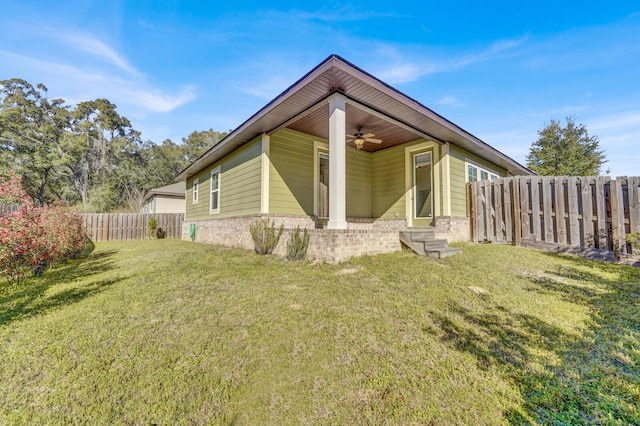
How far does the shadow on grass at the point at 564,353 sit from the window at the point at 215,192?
9378 millimetres

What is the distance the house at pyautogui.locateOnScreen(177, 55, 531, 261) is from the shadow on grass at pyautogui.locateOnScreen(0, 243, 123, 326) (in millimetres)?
3567

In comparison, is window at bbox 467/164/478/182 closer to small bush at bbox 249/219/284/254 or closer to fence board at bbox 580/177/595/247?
fence board at bbox 580/177/595/247

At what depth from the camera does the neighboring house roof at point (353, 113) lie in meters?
5.05

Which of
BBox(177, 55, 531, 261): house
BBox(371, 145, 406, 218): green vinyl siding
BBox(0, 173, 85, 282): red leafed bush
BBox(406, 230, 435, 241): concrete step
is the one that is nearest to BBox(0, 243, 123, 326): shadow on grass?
BBox(0, 173, 85, 282): red leafed bush

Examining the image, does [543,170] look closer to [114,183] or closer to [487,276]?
[487,276]

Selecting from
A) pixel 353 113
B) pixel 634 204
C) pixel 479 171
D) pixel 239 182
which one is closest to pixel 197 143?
pixel 239 182

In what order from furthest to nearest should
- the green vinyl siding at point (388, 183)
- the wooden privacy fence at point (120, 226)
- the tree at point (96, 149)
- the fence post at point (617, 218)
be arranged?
the tree at point (96, 149) → the wooden privacy fence at point (120, 226) → the green vinyl siding at point (388, 183) → the fence post at point (617, 218)

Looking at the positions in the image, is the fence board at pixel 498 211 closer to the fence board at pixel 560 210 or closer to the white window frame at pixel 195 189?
the fence board at pixel 560 210

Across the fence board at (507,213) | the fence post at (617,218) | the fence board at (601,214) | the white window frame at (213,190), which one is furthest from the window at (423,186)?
the white window frame at (213,190)

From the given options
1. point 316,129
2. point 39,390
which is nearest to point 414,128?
point 316,129

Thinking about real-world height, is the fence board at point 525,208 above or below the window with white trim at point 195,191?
below

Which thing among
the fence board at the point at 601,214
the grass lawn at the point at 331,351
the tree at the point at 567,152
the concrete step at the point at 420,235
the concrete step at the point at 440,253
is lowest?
the grass lawn at the point at 331,351

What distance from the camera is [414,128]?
24.1ft

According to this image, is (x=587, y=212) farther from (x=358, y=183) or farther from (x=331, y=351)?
(x=331, y=351)
